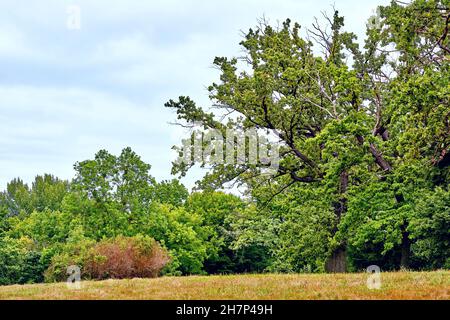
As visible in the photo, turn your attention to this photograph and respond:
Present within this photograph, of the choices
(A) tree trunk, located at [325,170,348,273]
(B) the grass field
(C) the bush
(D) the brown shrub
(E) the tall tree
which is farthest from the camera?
(C) the bush

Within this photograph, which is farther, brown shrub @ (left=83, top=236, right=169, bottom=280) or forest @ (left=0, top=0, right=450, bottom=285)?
brown shrub @ (left=83, top=236, right=169, bottom=280)

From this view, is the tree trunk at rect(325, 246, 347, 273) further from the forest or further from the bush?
the bush

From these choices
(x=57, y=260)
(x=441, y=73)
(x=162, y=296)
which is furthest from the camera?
(x=57, y=260)

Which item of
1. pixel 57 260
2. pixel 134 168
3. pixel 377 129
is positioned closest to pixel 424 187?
pixel 377 129

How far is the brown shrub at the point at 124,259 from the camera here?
3278cm

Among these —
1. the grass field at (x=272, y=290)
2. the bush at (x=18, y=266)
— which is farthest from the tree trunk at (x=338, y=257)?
the bush at (x=18, y=266)

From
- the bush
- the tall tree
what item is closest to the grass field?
the tall tree

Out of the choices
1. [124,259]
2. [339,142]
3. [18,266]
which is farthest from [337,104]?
[18,266]

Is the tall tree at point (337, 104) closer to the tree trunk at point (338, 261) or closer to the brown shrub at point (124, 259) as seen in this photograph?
the tree trunk at point (338, 261)

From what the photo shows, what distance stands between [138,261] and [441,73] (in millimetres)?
20521

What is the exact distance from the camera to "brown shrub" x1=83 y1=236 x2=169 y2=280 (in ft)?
108

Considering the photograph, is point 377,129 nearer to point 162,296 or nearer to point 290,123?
point 290,123

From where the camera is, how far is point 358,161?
92.7 ft

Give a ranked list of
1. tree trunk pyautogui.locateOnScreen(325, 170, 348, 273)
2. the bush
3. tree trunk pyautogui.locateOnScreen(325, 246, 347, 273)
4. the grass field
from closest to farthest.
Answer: the grass field
tree trunk pyautogui.locateOnScreen(325, 170, 348, 273)
tree trunk pyautogui.locateOnScreen(325, 246, 347, 273)
the bush
